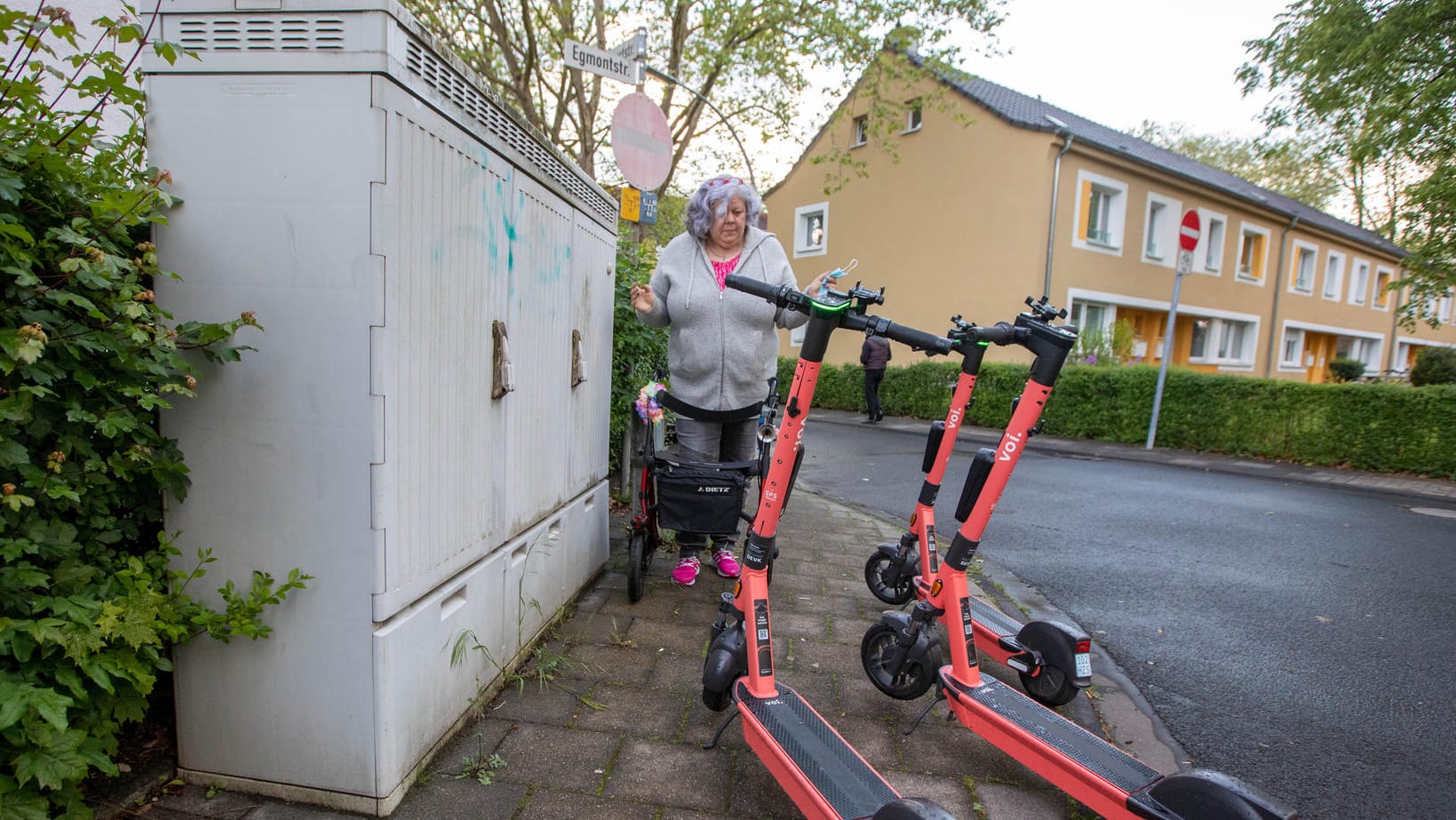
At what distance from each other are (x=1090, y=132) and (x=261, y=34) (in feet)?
71.1

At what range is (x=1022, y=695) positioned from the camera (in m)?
2.44

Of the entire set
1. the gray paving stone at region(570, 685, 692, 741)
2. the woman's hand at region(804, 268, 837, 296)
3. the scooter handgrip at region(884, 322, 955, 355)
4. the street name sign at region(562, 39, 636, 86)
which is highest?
the street name sign at region(562, 39, 636, 86)

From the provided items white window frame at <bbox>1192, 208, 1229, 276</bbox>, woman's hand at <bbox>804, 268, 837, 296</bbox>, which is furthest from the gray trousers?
white window frame at <bbox>1192, 208, 1229, 276</bbox>

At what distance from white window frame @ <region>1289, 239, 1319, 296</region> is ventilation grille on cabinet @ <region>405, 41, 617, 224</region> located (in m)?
29.5

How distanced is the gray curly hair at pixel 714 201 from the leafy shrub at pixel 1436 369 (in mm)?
22256

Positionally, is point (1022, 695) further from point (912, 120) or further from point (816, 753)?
point (912, 120)

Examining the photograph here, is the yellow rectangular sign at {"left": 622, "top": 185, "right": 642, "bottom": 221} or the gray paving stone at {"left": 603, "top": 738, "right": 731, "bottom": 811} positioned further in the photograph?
the yellow rectangular sign at {"left": 622, "top": 185, "right": 642, "bottom": 221}

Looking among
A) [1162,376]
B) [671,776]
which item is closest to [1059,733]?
[671,776]

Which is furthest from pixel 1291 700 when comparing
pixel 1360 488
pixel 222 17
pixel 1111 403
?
pixel 1111 403

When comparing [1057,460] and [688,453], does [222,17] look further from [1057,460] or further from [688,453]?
[1057,460]

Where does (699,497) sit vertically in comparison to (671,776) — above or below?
above

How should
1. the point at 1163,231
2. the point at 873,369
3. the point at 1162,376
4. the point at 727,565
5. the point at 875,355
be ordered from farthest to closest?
the point at 1163,231, the point at 873,369, the point at 875,355, the point at 1162,376, the point at 727,565

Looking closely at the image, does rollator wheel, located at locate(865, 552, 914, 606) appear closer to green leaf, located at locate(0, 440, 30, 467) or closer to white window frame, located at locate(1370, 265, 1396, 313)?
green leaf, located at locate(0, 440, 30, 467)

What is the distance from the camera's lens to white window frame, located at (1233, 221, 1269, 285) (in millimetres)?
23016
